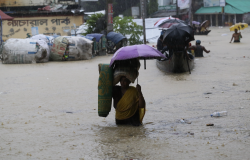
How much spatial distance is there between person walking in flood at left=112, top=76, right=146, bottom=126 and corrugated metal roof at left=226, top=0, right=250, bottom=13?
1620 inches

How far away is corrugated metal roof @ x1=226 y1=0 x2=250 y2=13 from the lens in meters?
43.4

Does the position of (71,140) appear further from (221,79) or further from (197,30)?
(197,30)

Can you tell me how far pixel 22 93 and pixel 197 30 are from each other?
29.6 metres

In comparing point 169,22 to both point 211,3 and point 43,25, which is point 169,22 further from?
point 211,3

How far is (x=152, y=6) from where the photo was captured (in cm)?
4784

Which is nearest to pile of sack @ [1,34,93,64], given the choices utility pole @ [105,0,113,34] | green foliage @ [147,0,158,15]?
utility pole @ [105,0,113,34]

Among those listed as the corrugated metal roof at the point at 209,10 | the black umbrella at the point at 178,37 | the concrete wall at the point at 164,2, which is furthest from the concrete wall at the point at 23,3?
the concrete wall at the point at 164,2

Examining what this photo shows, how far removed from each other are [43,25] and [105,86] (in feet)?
82.3

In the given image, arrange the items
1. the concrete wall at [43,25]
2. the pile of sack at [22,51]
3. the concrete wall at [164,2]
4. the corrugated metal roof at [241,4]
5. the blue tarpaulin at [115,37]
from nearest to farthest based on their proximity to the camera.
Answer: the pile of sack at [22,51]
the blue tarpaulin at [115,37]
the concrete wall at [43,25]
the corrugated metal roof at [241,4]
the concrete wall at [164,2]

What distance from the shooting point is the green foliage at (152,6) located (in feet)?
155

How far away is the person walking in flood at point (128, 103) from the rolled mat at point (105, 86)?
14 cm

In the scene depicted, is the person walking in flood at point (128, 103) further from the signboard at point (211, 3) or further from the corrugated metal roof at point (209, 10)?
the signboard at point (211, 3)

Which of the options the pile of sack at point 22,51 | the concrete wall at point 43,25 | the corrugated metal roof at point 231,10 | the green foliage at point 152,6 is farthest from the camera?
the green foliage at point 152,6

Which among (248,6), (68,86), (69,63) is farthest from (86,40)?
(248,6)
